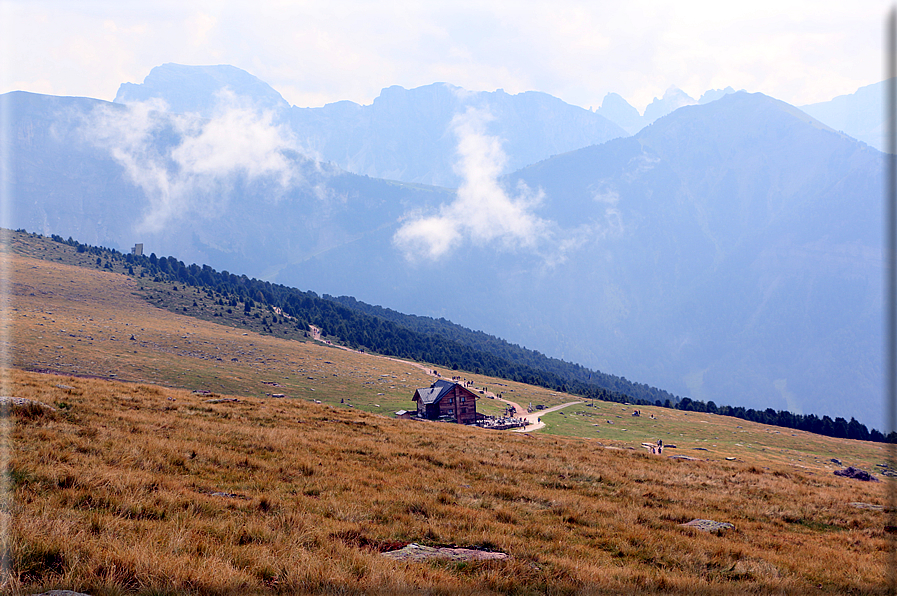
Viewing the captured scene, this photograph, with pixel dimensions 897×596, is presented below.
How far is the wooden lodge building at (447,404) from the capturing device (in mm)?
80250

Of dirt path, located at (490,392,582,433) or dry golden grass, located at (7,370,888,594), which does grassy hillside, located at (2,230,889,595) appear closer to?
dry golden grass, located at (7,370,888,594)

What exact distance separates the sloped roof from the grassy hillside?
166 ft

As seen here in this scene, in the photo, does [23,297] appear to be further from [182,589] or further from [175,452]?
[182,589]

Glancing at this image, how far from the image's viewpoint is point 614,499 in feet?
54.2

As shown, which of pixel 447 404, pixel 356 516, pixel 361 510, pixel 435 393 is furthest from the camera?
pixel 435 393

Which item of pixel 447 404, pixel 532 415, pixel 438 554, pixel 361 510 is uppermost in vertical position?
pixel 438 554

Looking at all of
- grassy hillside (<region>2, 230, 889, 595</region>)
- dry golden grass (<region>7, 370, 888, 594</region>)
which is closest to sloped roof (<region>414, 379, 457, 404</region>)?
grassy hillside (<region>2, 230, 889, 595</region>)

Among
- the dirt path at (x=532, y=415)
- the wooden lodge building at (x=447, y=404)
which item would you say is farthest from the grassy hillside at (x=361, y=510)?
the wooden lodge building at (x=447, y=404)

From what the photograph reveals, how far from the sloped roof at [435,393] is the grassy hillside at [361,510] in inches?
1992

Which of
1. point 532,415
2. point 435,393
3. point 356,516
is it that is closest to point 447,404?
point 435,393

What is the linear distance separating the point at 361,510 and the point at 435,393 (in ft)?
234

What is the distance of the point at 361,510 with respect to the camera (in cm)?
1166

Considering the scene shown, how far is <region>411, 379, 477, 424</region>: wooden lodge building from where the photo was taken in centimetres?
8025

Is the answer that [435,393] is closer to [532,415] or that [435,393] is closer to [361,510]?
[532,415]
